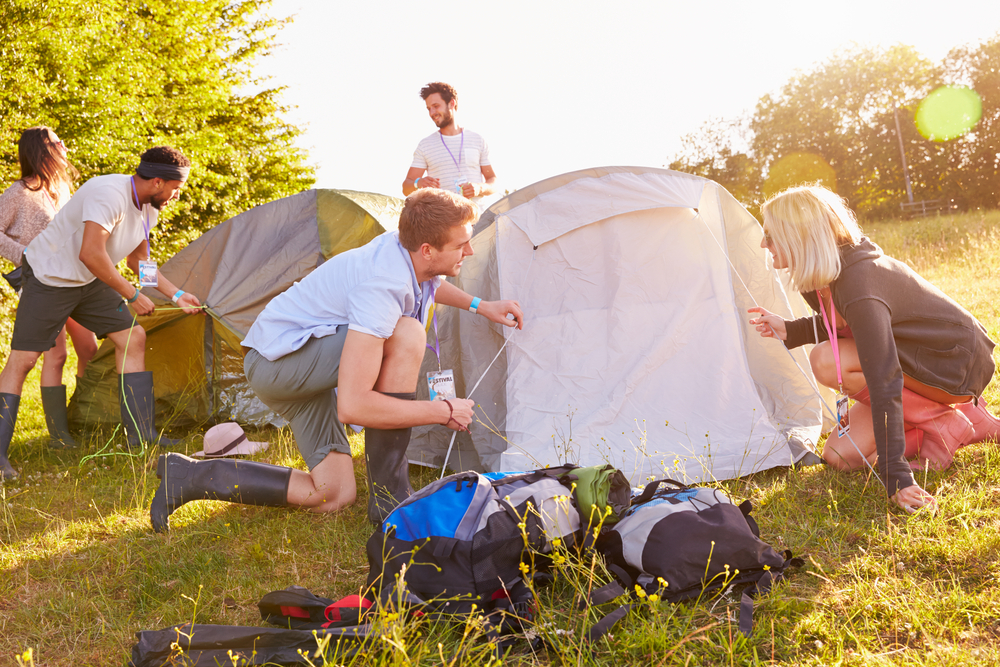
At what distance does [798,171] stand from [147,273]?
23.4 meters

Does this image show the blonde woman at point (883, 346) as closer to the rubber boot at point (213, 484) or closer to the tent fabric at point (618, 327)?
the tent fabric at point (618, 327)

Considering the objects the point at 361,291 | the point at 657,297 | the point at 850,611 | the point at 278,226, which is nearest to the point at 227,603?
the point at 361,291

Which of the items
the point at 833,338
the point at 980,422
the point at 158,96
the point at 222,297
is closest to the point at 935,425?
the point at 980,422

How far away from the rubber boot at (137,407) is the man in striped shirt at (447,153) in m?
Result: 1.90

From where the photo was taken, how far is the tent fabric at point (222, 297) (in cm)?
403

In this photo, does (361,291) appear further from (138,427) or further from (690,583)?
(138,427)

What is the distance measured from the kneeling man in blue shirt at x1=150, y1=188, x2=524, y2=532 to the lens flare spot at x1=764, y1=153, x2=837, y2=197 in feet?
73.0

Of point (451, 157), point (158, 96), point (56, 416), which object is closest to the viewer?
point (56, 416)

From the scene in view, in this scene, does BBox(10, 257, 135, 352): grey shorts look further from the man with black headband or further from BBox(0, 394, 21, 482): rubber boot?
BBox(0, 394, 21, 482): rubber boot

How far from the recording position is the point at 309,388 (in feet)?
8.26

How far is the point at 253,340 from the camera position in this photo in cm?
260

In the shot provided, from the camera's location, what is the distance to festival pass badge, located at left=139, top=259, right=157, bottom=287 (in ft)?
11.5

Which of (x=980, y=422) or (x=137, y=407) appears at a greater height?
(x=137, y=407)

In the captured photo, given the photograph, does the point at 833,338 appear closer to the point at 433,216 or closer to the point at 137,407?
the point at 433,216
